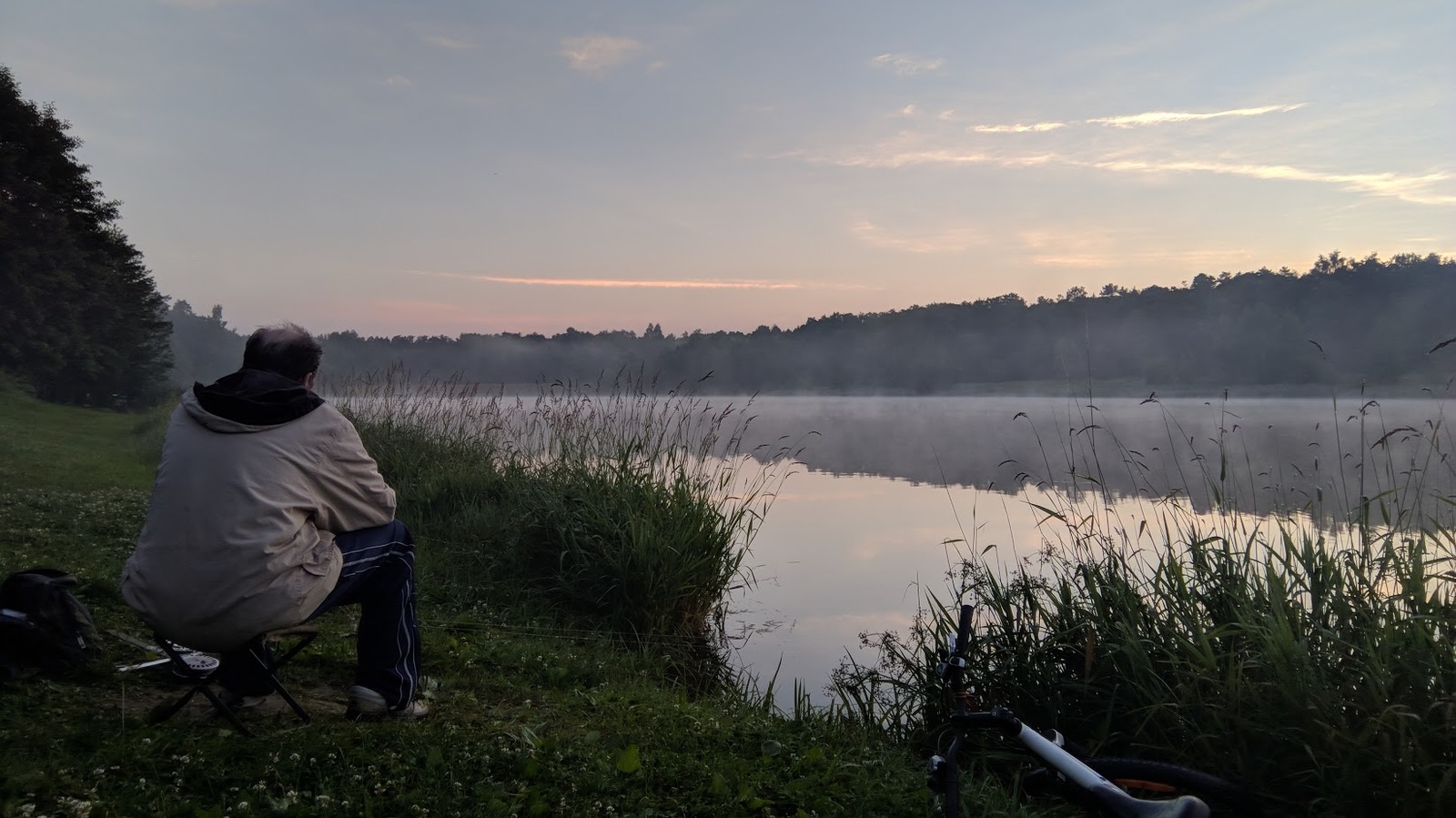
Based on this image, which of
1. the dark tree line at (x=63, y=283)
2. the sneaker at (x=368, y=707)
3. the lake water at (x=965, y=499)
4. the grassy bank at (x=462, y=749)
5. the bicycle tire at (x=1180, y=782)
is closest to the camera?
the bicycle tire at (x=1180, y=782)

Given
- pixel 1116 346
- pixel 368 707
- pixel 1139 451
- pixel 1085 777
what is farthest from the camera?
pixel 1116 346

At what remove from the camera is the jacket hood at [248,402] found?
113 inches

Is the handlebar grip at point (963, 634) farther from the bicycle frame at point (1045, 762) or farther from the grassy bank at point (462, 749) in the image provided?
the grassy bank at point (462, 749)

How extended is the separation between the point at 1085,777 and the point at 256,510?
257 cm

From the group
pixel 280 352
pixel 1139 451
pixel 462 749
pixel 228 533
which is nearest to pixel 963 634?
pixel 462 749

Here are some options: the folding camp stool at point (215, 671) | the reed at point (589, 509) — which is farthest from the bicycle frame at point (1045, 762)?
the reed at point (589, 509)

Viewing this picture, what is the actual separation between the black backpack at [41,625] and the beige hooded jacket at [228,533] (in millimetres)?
1006

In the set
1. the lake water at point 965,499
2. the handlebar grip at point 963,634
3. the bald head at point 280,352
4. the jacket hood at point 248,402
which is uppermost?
the bald head at point 280,352

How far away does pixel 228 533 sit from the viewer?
279 cm

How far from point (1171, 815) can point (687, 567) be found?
4.93m

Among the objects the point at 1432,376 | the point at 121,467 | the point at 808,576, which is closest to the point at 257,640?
the point at 808,576

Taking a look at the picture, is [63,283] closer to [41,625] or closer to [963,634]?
[41,625]

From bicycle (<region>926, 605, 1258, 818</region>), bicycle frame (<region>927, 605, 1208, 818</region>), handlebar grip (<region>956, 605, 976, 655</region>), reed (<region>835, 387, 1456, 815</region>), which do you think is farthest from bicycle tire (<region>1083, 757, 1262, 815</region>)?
reed (<region>835, 387, 1456, 815</region>)

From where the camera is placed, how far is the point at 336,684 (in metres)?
4.11
